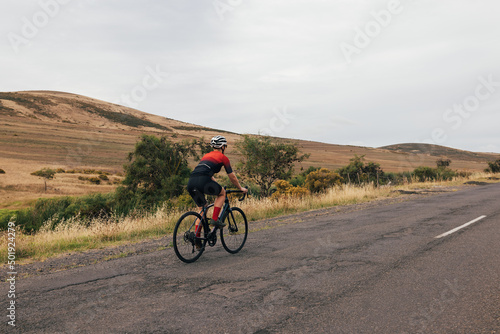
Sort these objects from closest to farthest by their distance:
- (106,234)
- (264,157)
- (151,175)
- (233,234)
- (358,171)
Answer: (233,234) → (106,234) → (264,157) → (151,175) → (358,171)

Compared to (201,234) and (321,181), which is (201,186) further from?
(321,181)

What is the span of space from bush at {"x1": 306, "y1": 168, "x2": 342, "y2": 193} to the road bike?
17559 mm

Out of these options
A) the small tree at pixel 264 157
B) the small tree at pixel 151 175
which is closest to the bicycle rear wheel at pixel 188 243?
the small tree at pixel 264 157

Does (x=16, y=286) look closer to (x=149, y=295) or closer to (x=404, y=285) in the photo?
(x=149, y=295)

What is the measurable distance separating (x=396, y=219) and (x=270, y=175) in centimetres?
1304

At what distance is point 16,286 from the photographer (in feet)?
17.2

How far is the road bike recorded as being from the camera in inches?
254

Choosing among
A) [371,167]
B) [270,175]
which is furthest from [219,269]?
[371,167]

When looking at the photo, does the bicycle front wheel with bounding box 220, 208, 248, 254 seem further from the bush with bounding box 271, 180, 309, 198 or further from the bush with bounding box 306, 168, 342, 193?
the bush with bounding box 306, 168, 342, 193

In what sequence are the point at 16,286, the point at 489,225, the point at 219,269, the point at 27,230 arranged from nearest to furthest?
the point at 16,286 < the point at 219,269 < the point at 489,225 < the point at 27,230

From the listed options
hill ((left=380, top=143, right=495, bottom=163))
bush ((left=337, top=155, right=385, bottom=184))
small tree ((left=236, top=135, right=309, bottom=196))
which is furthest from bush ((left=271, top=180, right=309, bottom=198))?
hill ((left=380, top=143, right=495, bottom=163))

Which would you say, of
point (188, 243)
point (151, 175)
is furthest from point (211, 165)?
point (151, 175)

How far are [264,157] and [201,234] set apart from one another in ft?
54.6

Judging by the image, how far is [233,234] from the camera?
736 cm
